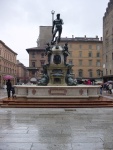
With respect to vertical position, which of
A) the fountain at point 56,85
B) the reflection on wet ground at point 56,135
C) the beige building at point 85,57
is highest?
the beige building at point 85,57

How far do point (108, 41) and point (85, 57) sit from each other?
1180 inches

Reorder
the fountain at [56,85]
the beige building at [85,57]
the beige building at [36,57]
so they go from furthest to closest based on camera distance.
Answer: the beige building at [36,57] < the beige building at [85,57] < the fountain at [56,85]

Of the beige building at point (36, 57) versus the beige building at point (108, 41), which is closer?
the beige building at point (108, 41)

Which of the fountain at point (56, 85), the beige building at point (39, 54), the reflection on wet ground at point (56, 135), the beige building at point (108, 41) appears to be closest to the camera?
the reflection on wet ground at point (56, 135)

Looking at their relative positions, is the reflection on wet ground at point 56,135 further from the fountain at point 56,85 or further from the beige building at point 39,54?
the beige building at point 39,54

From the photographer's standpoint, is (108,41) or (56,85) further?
(108,41)

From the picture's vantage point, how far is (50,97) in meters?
18.9

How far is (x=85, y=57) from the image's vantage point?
95875mm

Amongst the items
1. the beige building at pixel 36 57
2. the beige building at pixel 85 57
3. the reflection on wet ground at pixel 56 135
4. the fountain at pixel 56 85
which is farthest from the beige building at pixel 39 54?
the reflection on wet ground at pixel 56 135

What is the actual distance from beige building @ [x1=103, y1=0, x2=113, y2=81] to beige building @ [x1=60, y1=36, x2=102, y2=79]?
83.7 ft

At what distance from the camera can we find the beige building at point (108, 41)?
63094 millimetres

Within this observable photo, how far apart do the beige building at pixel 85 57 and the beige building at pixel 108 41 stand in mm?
25499

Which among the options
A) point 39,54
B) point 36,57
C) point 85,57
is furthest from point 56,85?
point 36,57

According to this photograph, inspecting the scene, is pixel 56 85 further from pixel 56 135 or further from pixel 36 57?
pixel 36 57
